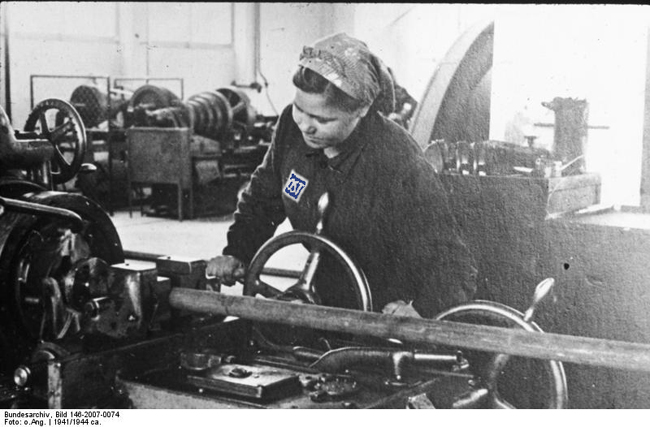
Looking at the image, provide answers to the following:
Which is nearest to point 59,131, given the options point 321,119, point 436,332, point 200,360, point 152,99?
point 321,119

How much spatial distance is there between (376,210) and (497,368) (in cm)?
60

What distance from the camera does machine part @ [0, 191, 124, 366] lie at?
1530 millimetres

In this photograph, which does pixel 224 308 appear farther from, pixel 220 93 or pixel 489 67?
pixel 220 93

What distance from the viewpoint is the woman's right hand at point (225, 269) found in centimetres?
180

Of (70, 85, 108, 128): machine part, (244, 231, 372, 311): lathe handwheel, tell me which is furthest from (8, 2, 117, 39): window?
(244, 231, 372, 311): lathe handwheel

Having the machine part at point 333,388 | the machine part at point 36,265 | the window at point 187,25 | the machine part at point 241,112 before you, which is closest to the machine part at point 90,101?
the window at point 187,25

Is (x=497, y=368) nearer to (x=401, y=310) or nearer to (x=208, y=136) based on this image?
(x=401, y=310)

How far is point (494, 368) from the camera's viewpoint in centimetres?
147

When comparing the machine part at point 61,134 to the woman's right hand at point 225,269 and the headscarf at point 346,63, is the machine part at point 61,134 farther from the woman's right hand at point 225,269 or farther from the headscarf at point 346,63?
the headscarf at point 346,63

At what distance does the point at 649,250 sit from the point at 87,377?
4.90ft

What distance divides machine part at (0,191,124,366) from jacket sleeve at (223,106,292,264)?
1.43 ft

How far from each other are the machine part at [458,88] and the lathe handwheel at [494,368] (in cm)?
113

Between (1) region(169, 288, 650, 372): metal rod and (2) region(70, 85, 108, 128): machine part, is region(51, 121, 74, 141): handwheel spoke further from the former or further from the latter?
(2) region(70, 85, 108, 128): machine part

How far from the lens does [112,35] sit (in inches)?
298
